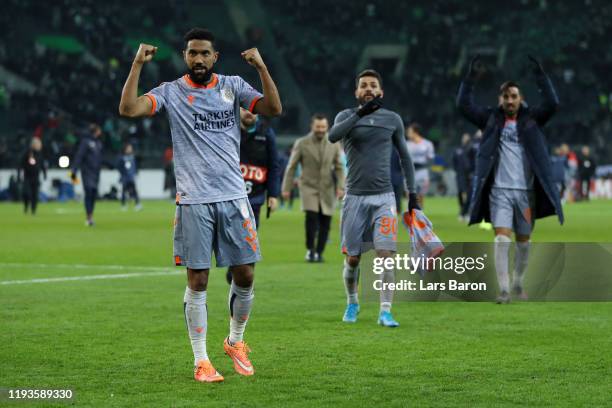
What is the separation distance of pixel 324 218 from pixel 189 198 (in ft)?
34.4

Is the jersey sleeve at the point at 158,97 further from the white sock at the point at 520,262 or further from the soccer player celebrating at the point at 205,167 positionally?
the white sock at the point at 520,262

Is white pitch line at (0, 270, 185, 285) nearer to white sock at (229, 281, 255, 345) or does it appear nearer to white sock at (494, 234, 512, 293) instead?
white sock at (494, 234, 512, 293)

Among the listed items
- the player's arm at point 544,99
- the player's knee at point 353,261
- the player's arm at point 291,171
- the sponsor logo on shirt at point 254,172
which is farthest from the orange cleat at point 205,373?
the player's arm at point 291,171

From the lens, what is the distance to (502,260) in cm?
1252

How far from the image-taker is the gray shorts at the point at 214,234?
7.81 meters

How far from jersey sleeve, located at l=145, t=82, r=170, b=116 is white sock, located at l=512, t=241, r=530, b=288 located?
238 inches

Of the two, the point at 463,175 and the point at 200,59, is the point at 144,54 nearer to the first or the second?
the point at 200,59

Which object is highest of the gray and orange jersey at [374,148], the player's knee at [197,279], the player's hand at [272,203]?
the gray and orange jersey at [374,148]

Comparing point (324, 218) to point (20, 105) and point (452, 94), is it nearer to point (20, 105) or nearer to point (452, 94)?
point (20, 105)

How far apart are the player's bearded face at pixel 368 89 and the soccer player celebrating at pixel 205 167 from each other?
8.96 ft

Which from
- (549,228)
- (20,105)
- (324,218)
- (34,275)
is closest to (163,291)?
(34,275)

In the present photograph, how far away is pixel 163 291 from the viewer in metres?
13.8

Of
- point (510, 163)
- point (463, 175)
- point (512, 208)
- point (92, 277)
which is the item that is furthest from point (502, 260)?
point (463, 175)

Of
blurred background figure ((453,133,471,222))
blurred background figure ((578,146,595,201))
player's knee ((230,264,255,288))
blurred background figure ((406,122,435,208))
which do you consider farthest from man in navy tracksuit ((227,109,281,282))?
blurred background figure ((578,146,595,201))
